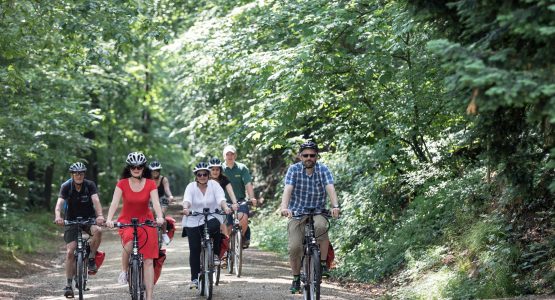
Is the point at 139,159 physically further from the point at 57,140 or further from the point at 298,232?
the point at 57,140

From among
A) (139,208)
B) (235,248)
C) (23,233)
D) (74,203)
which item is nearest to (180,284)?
(235,248)

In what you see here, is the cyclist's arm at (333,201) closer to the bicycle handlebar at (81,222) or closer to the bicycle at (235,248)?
the bicycle handlebar at (81,222)

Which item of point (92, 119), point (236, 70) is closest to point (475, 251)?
point (236, 70)

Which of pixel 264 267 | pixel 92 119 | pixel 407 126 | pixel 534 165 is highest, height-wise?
pixel 92 119

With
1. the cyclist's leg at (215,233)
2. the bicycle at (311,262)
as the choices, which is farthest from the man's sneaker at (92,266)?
the bicycle at (311,262)

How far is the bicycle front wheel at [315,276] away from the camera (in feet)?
32.5

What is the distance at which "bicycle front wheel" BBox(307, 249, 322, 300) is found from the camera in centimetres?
991

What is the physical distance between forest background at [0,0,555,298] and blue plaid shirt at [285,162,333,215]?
1.91 metres

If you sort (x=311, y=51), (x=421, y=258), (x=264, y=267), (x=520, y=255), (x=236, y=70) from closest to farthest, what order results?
(x=520, y=255)
(x=421, y=258)
(x=311, y=51)
(x=264, y=267)
(x=236, y=70)

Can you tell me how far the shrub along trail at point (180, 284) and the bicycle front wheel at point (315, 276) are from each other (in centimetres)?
152

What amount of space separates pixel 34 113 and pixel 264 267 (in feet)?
26.3

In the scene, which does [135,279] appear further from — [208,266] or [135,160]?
[208,266]

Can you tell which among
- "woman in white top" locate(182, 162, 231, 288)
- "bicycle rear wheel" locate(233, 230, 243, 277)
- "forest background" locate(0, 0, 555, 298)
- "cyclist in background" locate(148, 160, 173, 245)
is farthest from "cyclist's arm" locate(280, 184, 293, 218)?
"cyclist in background" locate(148, 160, 173, 245)

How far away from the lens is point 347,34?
14.9 meters
